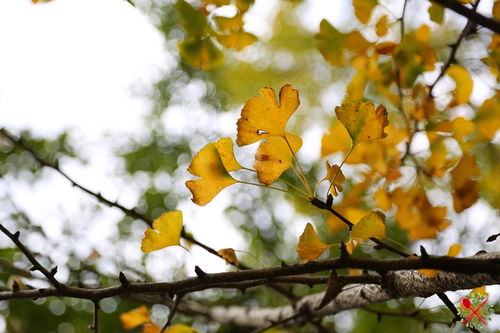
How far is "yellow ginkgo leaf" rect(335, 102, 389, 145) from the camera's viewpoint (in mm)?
504

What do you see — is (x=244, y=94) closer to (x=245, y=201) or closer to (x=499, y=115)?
(x=245, y=201)

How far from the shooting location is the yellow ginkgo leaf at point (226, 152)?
56 centimetres

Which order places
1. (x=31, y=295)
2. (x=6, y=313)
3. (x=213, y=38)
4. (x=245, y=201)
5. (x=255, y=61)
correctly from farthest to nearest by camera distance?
(x=255, y=61) → (x=245, y=201) → (x=6, y=313) → (x=213, y=38) → (x=31, y=295)

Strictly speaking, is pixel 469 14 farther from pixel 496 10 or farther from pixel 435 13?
pixel 435 13

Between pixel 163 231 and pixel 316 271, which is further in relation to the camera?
pixel 163 231

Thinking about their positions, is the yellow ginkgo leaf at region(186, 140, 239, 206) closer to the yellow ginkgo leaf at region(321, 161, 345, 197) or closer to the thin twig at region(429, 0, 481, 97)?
the yellow ginkgo leaf at region(321, 161, 345, 197)

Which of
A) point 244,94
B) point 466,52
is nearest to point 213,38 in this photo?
point 244,94

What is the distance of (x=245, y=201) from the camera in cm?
187

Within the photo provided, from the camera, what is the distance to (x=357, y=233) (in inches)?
19.7

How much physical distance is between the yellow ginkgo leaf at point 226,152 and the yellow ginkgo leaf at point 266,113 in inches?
1.3

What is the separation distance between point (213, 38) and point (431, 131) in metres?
0.42

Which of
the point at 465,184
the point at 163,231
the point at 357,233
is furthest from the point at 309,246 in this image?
the point at 465,184

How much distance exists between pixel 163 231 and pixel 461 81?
62cm

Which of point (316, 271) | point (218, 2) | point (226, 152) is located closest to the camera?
point (316, 271)
